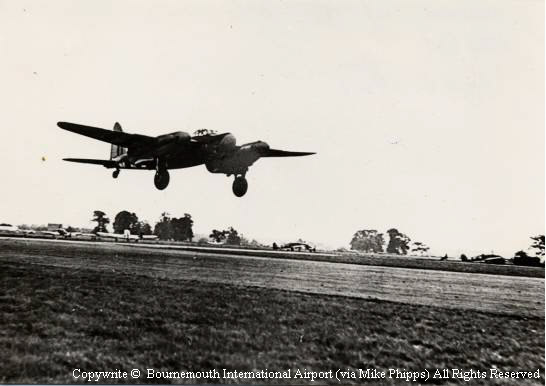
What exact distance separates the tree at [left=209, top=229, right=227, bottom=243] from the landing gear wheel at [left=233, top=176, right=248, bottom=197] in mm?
124508

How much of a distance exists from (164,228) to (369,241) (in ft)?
264

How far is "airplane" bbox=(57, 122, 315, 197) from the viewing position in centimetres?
1692

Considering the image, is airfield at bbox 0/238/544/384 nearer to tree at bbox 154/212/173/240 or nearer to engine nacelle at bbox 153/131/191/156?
engine nacelle at bbox 153/131/191/156

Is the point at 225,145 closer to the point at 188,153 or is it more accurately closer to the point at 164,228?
the point at 188,153

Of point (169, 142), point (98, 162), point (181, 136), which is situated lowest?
point (98, 162)

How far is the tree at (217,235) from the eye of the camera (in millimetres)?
141125

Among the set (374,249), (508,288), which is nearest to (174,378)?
(508,288)

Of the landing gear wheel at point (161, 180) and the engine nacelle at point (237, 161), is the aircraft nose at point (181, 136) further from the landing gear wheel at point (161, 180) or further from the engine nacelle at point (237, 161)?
the engine nacelle at point (237, 161)

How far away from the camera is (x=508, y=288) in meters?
25.8

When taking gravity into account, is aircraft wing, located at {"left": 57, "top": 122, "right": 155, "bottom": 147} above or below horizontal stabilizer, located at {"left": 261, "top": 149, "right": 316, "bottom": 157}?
below

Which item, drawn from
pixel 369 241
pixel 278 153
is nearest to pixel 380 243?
pixel 369 241

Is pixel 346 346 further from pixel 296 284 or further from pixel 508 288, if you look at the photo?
pixel 508 288

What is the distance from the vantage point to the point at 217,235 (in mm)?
142125

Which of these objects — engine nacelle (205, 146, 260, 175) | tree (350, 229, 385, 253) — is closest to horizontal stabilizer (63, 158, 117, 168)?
engine nacelle (205, 146, 260, 175)
